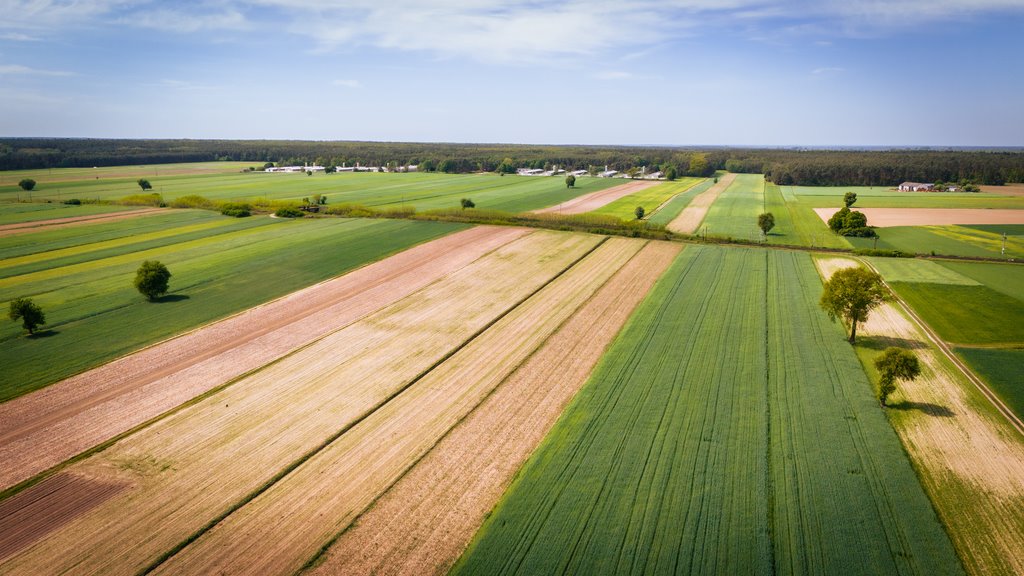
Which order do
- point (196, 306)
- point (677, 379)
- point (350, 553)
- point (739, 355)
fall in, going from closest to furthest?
point (350, 553) < point (677, 379) < point (739, 355) < point (196, 306)

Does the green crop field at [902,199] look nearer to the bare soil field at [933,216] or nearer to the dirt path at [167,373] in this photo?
the bare soil field at [933,216]

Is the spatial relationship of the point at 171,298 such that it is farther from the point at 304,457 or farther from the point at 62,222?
the point at 62,222

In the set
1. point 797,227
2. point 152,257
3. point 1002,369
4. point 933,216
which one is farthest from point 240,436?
point 933,216

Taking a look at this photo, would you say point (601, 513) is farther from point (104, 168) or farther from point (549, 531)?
point (104, 168)

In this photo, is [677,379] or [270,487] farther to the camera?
[677,379]

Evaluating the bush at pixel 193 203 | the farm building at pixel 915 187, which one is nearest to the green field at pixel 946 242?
the farm building at pixel 915 187

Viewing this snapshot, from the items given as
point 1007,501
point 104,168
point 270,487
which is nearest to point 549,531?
point 270,487
